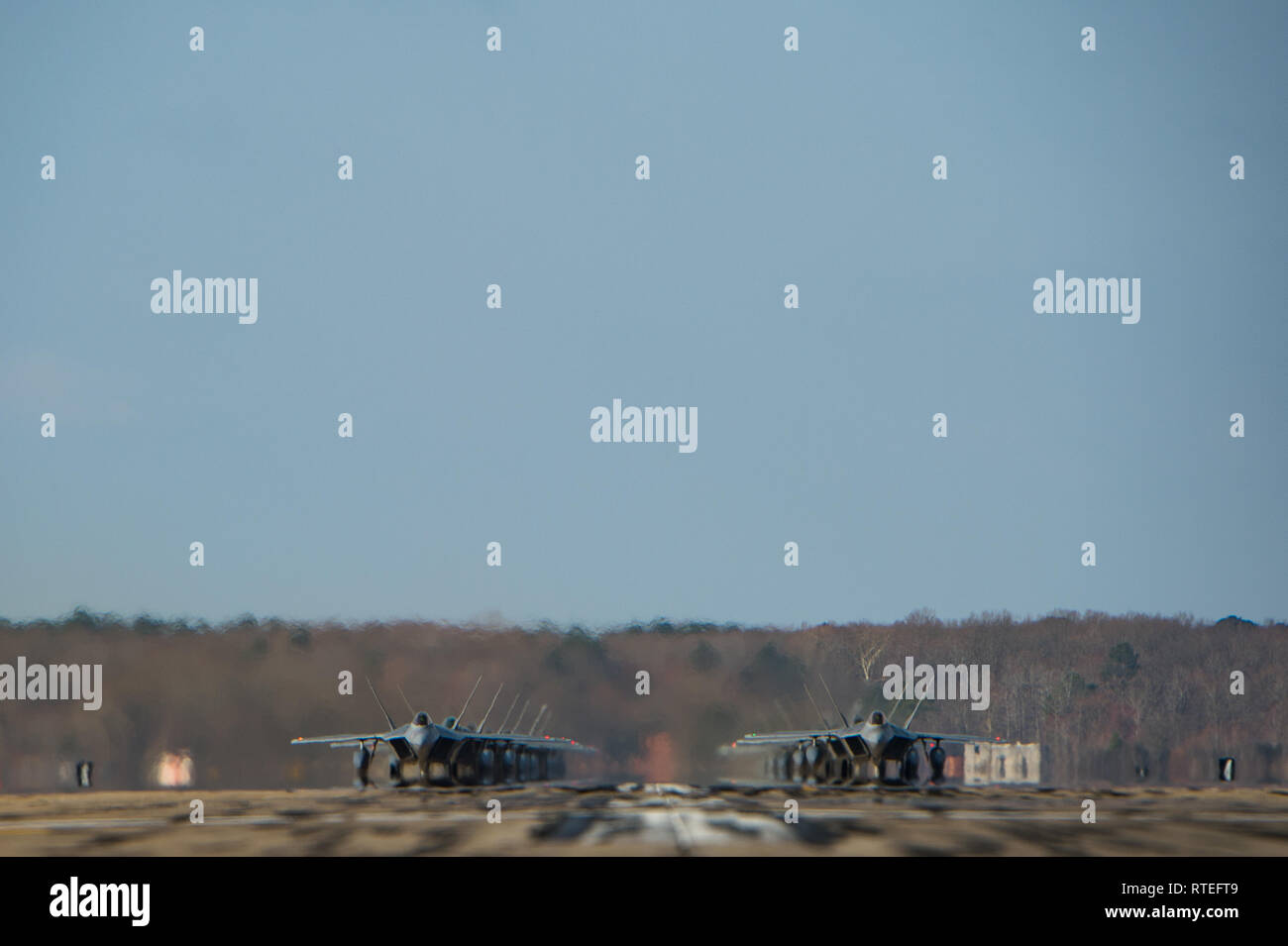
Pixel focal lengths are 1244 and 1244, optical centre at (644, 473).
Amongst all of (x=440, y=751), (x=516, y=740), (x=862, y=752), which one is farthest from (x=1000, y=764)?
(x=440, y=751)

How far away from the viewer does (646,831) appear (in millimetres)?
32062

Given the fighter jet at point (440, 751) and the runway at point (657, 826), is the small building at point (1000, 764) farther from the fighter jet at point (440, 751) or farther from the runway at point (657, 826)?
the runway at point (657, 826)

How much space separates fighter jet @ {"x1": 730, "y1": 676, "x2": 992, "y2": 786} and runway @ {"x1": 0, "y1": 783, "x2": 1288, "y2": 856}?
875cm

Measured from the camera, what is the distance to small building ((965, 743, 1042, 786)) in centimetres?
12206

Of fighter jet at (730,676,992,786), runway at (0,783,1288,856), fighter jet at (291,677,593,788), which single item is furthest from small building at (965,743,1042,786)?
runway at (0,783,1288,856)

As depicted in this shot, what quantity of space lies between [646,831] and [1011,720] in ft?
413

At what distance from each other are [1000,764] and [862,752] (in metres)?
67.9

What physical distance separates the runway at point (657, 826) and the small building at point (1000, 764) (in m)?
72.8

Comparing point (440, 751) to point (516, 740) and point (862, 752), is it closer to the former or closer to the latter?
point (516, 740)

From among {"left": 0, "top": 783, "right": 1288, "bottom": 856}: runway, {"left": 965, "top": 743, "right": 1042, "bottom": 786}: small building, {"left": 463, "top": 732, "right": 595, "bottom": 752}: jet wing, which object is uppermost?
{"left": 0, "top": 783, "right": 1288, "bottom": 856}: runway

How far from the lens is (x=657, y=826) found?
33594 mm

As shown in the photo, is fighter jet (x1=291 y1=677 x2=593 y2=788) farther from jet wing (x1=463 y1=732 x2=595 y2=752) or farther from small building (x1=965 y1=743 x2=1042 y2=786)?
small building (x1=965 y1=743 x2=1042 y2=786)

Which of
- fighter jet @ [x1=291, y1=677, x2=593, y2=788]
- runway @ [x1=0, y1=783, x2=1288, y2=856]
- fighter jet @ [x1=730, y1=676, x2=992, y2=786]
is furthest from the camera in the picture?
fighter jet @ [x1=291, y1=677, x2=593, y2=788]
